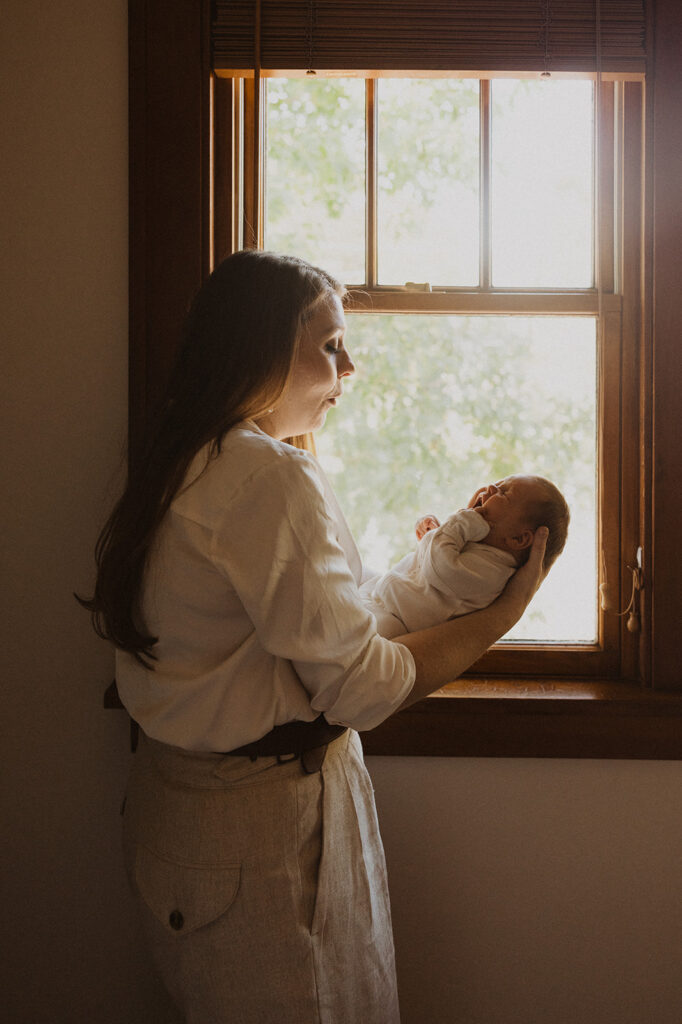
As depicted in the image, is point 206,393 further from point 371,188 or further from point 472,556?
point 371,188

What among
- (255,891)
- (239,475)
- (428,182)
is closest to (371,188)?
(428,182)

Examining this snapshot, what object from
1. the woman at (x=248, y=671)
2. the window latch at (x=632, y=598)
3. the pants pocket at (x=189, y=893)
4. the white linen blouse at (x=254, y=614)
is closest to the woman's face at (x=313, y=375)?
the woman at (x=248, y=671)

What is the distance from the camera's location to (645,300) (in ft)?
5.55

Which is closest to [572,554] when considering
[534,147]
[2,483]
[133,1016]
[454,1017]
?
[534,147]

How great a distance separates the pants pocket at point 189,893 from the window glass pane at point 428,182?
1.31 meters

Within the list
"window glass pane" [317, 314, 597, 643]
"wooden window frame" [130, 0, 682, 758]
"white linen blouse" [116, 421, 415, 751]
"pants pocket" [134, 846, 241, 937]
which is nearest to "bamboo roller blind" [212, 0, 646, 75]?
"wooden window frame" [130, 0, 682, 758]

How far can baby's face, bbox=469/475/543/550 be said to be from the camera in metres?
1.51

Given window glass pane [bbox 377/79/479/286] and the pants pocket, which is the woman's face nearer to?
window glass pane [bbox 377/79/479/286]

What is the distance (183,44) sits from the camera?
164cm

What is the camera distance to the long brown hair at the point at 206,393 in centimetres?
111

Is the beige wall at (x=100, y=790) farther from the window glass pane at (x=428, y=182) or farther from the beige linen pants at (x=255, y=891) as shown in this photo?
the window glass pane at (x=428, y=182)

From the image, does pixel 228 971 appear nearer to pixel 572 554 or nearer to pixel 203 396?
pixel 203 396

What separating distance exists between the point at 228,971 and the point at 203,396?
2.79 ft

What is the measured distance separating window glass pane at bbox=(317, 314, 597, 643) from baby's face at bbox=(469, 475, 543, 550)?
274mm
